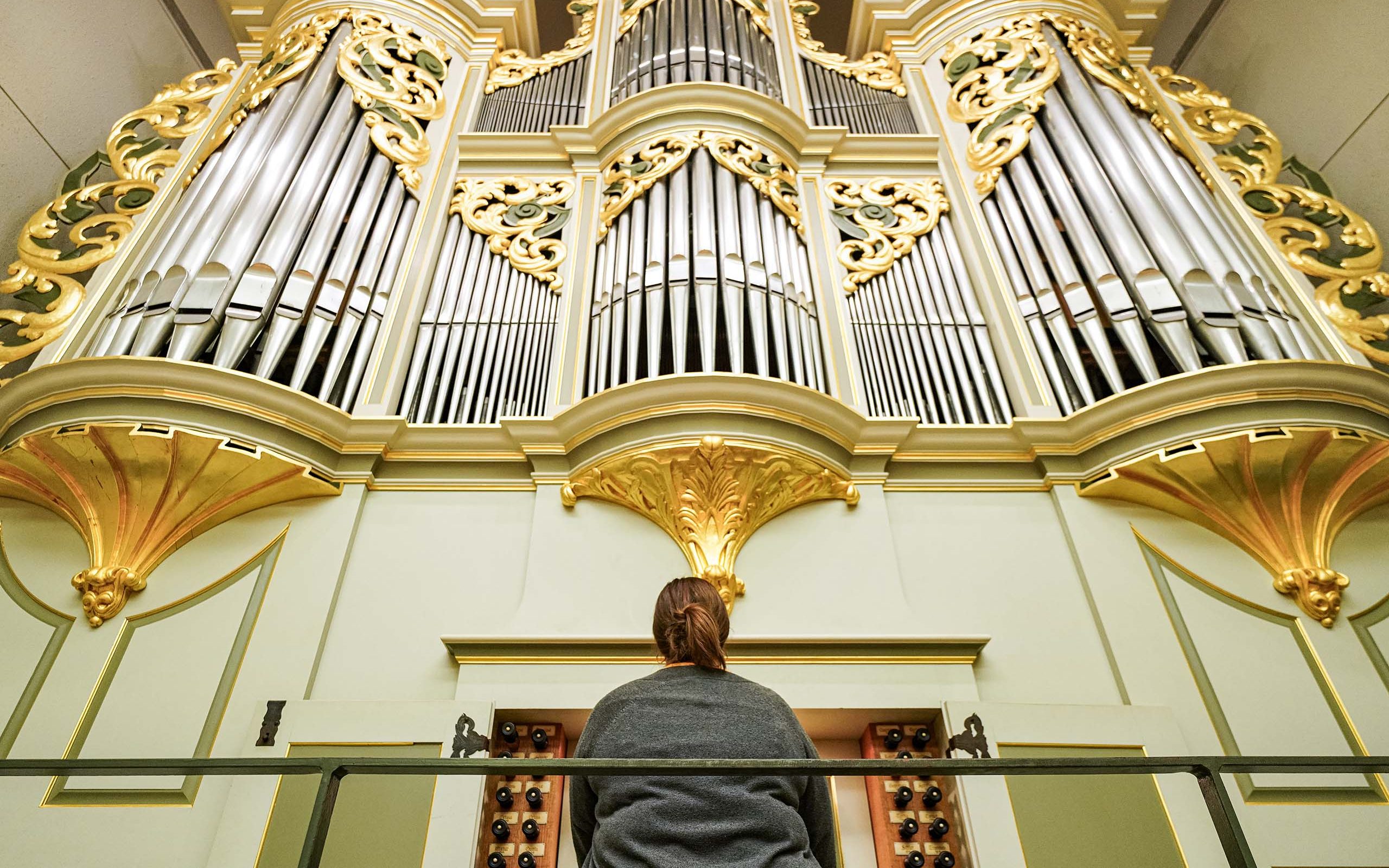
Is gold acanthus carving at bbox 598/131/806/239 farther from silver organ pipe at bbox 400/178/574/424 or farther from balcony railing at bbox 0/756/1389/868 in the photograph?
balcony railing at bbox 0/756/1389/868

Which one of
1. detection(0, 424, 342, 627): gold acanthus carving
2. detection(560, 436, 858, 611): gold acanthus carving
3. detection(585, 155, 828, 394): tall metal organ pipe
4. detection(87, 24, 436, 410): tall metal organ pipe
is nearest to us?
detection(0, 424, 342, 627): gold acanthus carving

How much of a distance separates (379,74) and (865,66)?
3007mm

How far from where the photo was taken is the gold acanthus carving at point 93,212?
12.8 ft

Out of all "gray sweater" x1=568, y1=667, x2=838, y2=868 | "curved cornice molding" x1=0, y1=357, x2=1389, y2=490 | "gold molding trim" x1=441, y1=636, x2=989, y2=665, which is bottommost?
"gray sweater" x1=568, y1=667, x2=838, y2=868

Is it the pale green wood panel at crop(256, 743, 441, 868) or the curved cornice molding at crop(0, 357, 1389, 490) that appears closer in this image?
the pale green wood panel at crop(256, 743, 441, 868)

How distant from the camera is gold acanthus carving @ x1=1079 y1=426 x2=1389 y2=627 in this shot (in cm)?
327

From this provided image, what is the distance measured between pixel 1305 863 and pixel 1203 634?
755 mm

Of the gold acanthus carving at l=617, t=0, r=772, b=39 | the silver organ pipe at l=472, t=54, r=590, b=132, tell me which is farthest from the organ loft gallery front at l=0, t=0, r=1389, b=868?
the gold acanthus carving at l=617, t=0, r=772, b=39

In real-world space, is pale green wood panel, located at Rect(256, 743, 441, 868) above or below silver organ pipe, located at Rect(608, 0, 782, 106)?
below

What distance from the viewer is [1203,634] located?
10.6 ft

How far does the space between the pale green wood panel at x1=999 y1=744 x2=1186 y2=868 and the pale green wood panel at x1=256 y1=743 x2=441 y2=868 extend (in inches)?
45.5

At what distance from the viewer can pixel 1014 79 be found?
17.2ft

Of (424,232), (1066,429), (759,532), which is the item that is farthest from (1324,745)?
(424,232)

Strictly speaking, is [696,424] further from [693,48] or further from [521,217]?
[693,48]
